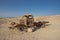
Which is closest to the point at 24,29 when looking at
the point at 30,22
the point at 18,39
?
the point at 30,22

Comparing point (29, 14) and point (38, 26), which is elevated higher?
point (29, 14)

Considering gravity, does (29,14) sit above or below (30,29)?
above

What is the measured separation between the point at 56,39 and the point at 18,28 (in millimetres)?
5689

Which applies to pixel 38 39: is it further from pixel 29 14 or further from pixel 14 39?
pixel 29 14

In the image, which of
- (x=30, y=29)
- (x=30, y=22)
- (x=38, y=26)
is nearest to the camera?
(x=30, y=29)

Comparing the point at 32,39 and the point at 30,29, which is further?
the point at 30,29

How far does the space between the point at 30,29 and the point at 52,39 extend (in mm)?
4732

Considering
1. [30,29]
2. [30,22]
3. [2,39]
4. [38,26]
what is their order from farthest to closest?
[38,26] < [30,22] < [30,29] < [2,39]

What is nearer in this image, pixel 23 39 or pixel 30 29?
→ pixel 23 39

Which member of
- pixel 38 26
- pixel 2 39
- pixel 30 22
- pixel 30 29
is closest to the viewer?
pixel 2 39

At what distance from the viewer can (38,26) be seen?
55.2ft

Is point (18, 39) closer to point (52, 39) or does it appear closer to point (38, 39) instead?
point (38, 39)

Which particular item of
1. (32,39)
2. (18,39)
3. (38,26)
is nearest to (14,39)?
(18,39)

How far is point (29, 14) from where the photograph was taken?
16.0m
